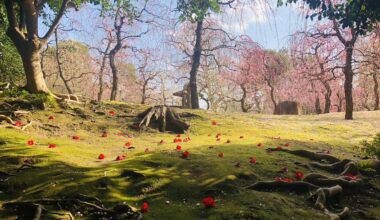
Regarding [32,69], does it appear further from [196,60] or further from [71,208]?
[196,60]

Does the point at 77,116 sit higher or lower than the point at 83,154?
higher

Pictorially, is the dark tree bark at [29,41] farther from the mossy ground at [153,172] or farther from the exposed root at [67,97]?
the mossy ground at [153,172]

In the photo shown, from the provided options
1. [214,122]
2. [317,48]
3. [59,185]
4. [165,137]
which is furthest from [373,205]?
[317,48]

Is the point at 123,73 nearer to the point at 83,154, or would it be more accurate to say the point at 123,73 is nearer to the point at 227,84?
the point at 227,84

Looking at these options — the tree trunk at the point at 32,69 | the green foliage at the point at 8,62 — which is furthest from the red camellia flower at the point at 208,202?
the green foliage at the point at 8,62

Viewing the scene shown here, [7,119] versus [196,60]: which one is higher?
[196,60]

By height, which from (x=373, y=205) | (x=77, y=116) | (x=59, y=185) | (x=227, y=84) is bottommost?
(x=373, y=205)

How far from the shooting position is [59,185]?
Result: 22.8 ft

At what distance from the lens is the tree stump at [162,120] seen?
14828 millimetres

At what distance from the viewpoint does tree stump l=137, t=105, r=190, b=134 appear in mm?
14828

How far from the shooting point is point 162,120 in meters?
15.0

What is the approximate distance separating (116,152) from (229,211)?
4.99 meters

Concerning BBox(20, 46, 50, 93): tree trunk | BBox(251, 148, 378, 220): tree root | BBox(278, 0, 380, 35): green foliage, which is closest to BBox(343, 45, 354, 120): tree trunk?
BBox(251, 148, 378, 220): tree root

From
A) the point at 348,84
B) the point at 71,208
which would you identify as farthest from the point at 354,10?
the point at 348,84
